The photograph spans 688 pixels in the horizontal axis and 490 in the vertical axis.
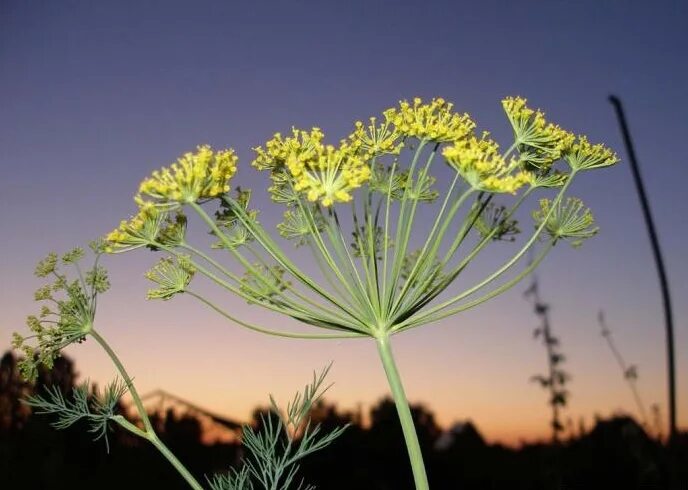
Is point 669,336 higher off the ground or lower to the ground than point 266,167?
lower

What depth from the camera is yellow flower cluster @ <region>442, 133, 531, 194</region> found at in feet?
8.64

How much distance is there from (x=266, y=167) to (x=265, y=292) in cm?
84

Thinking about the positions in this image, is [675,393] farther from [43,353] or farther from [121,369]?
[43,353]

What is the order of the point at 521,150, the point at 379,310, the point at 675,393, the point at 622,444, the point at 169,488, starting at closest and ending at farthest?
1. the point at 379,310
2. the point at 521,150
3. the point at 675,393
4. the point at 622,444
5. the point at 169,488

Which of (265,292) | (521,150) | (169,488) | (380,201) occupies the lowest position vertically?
(169,488)

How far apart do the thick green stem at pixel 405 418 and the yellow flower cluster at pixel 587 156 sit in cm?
176

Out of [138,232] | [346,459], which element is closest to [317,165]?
[138,232]

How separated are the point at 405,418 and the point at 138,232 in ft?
5.48

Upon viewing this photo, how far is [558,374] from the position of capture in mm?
14344

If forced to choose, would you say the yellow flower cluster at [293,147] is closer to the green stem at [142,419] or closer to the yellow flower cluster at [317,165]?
the yellow flower cluster at [317,165]

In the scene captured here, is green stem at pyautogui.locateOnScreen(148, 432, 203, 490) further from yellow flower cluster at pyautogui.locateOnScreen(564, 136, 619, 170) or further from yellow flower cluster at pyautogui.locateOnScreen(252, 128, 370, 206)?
yellow flower cluster at pyautogui.locateOnScreen(564, 136, 619, 170)

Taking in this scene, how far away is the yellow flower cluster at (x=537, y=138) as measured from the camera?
3.18 metres

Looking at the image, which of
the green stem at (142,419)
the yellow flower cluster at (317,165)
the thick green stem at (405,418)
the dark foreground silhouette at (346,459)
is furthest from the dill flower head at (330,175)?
the dark foreground silhouette at (346,459)

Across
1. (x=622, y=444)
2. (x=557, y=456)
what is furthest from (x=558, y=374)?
(x=622, y=444)
